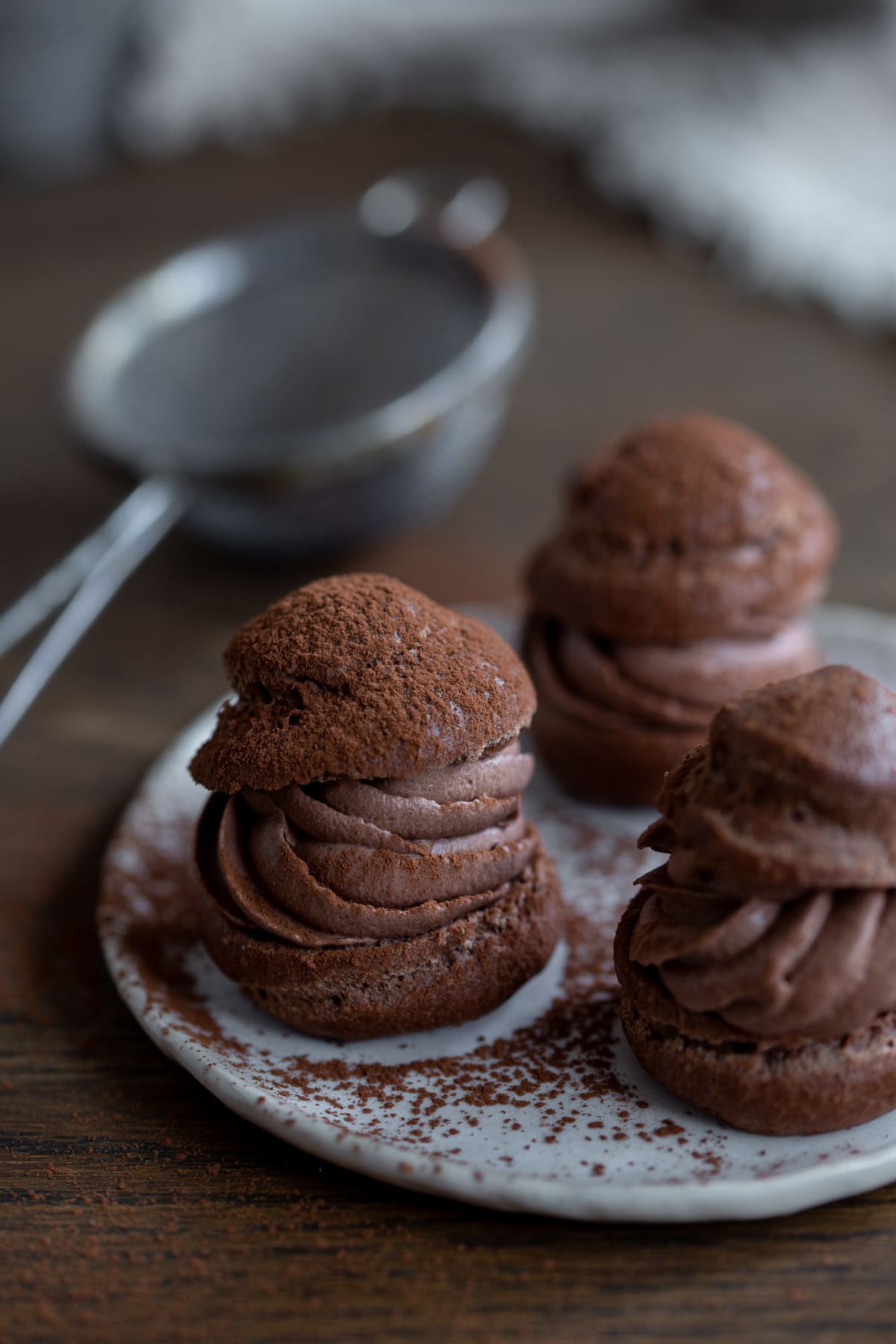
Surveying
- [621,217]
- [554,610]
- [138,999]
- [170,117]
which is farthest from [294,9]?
[138,999]

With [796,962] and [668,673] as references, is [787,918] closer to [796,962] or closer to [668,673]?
[796,962]

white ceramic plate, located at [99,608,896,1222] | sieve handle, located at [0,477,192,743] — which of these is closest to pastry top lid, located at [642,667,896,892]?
white ceramic plate, located at [99,608,896,1222]

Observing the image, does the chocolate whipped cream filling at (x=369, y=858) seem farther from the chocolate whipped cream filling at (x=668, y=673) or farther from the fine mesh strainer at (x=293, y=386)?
the fine mesh strainer at (x=293, y=386)

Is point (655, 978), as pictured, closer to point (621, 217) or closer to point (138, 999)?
point (138, 999)

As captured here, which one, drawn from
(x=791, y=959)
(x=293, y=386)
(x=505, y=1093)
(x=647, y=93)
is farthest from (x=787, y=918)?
(x=647, y=93)

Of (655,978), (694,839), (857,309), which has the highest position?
(694,839)

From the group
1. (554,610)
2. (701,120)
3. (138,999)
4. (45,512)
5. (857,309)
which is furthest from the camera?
(701,120)

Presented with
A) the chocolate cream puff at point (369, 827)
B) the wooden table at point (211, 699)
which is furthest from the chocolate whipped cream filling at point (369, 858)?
the wooden table at point (211, 699)
